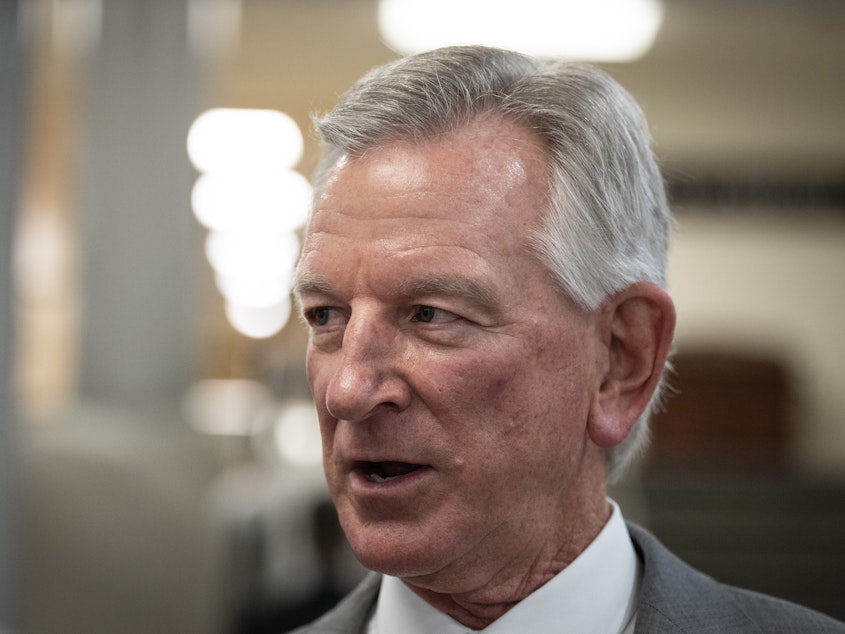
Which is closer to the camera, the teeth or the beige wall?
the teeth

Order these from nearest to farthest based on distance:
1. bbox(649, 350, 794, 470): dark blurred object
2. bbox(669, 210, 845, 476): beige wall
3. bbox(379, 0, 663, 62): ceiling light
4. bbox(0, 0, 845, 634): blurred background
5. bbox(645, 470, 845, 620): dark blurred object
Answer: bbox(0, 0, 845, 634): blurred background
bbox(645, 470, 845, 620): dark blurred object
bbox(379, 0, 663, 62): ceiling light
bbox(649, 350, 794, 470): dark blurred object
bbox(669, 210, 845, 476): beige wall

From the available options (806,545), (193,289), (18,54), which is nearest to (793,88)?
(806,545)

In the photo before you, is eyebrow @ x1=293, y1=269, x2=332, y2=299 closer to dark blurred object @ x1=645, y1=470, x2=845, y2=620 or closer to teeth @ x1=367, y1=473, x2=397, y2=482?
teeth @ x1=367, y1=473, x2=397, y2=482

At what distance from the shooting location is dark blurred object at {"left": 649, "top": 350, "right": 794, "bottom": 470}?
1046cm

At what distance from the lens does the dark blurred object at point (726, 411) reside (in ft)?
34.3

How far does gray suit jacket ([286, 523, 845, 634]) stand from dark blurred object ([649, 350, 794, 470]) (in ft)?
29.0

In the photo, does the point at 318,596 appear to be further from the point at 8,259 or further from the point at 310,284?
the point at 310,284

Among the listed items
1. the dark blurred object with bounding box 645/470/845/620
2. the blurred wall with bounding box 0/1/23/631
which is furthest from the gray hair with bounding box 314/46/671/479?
the dark blurred object with bounding box 645/470/845/620

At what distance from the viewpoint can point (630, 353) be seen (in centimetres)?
146

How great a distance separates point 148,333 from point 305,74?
5724 millimetres

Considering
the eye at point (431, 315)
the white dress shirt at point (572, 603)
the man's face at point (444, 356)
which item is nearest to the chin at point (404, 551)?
the man's face at point (444, 356)

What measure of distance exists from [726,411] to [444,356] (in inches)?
387

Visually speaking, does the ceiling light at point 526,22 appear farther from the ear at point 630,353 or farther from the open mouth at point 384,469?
the open mouth at point 384,469

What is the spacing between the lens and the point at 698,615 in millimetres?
1406
